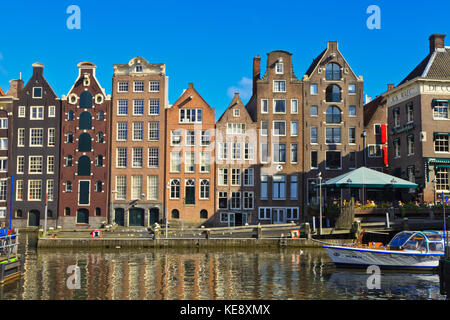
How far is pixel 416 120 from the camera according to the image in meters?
54.8

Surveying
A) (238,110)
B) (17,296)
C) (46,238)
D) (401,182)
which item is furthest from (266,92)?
(17,296)

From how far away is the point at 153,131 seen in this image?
66.4 meters

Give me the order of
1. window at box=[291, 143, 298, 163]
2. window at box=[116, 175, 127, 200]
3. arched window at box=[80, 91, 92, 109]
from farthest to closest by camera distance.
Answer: arched window at box=[80, 91, 92, 109], window at box=[116, 175, 127, 200], window at box=[291, 143, 298, 163]

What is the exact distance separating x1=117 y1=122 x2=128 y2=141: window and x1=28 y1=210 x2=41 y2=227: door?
14.8 meters

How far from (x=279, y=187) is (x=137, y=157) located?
19063mm

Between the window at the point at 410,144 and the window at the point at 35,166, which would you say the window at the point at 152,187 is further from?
the window at the point at 410,144

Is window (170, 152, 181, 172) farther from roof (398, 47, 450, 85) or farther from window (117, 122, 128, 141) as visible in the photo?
roof (398, 47, 450, 85)

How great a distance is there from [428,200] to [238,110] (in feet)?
84.5

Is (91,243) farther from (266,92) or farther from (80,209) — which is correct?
(266,92)

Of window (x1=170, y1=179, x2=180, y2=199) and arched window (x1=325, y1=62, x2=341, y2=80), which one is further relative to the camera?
arched window (x1=325, y1=62, x2=341, y2=80)

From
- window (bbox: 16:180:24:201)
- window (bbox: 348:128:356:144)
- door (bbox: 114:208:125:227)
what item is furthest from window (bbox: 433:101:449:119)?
window (bbox: 16:180:24:201)

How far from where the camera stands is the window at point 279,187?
64750 mm

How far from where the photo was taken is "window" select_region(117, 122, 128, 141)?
66.8 metres

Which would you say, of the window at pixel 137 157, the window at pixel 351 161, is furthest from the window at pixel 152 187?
the window at pixel 351 161
